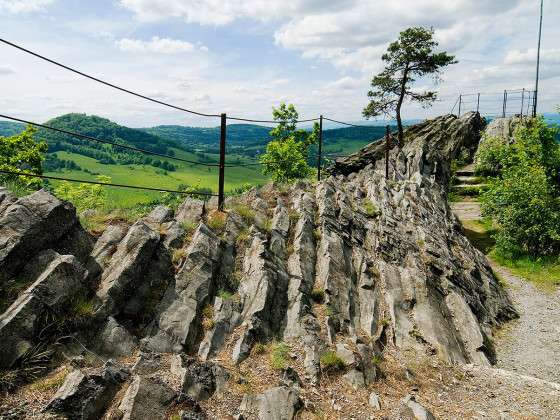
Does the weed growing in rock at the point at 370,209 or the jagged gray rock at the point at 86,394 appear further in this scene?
the weed growing in rock at the point at 370,209

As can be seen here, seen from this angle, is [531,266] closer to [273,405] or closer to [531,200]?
[531,200]

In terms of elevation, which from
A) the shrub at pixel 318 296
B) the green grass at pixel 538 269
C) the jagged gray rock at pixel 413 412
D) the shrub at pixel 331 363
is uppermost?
the shrub at pixel 318 296

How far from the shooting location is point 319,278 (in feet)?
40.5

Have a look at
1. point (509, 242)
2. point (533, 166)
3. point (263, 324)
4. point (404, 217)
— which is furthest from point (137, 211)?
point (533, 166)

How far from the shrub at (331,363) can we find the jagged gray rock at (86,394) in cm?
437

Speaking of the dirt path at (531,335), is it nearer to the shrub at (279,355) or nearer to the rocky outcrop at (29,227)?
the shrub at (279,355)

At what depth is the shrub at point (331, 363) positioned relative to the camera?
890cm

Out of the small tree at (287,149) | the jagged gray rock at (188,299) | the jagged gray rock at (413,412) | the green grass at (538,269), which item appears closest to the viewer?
the jagged gray rock at (413,412)

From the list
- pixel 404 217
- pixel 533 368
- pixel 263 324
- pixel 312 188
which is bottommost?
pixel 533 368

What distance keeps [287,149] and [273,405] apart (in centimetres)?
4487

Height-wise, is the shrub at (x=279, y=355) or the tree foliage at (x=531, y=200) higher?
the tree foliage at (x=531, y=200)

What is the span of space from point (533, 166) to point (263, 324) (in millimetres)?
25599

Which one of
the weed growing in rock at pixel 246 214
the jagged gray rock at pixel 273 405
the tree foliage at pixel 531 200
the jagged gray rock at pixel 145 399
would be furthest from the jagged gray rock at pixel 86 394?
the tree foliage at pixel 531 200

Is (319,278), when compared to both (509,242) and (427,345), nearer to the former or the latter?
(427,345)
